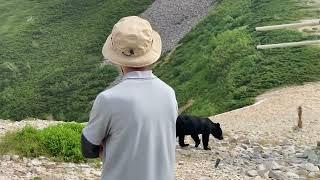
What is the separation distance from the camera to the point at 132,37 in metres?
4.04

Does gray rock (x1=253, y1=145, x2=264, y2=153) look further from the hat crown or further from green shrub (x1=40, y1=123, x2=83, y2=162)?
the hat crown

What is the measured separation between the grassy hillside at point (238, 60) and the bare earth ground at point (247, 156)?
212 inches

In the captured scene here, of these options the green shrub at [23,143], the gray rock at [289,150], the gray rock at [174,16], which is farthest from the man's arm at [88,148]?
the gray rock at [174,16]

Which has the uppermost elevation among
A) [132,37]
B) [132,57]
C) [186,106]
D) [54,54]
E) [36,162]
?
Answer: [132,37]

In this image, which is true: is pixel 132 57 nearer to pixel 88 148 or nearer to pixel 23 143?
pixel 88 148

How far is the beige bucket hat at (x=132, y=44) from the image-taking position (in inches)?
159

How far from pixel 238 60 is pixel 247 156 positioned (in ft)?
58.2

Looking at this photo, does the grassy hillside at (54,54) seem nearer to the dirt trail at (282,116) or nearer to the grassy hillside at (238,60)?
the grassy hillside at (238,60)

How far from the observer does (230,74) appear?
28109 millimetres

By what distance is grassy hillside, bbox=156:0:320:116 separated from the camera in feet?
80.1

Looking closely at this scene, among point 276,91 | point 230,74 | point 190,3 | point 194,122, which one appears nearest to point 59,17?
point 190,3

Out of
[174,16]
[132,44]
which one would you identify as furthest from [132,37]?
[174,16]

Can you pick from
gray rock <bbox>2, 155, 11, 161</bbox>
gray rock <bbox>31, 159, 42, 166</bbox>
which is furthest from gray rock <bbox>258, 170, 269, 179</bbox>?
gray rock <bbox>2, 155, 11, 161</bbox>

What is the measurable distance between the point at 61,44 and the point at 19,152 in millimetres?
41727
